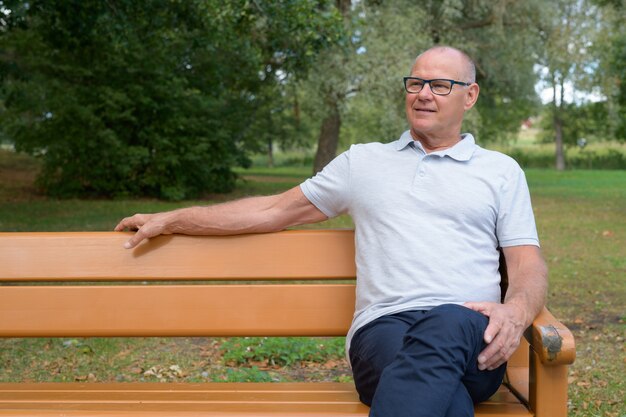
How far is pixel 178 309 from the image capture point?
3.27 meters

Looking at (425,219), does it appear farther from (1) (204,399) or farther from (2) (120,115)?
(2) (120,115)

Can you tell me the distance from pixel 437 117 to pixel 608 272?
253 inches

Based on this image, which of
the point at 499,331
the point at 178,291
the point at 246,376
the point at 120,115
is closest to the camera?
the point at 499,331

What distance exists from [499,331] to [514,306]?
115mm

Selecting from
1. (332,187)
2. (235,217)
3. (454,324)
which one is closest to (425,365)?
(454,324)

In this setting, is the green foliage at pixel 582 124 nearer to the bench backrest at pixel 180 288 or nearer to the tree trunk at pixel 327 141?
the tree trunk at pixel 327 141

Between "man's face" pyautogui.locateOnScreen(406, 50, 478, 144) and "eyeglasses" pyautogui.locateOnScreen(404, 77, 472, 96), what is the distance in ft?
0.04

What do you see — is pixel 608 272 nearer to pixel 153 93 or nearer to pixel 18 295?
pixel 18 295

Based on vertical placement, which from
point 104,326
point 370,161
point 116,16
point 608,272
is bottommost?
point 608,272

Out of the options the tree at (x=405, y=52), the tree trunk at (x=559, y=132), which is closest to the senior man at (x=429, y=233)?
the tree at (x=405, y=52)

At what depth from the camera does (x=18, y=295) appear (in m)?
3.27

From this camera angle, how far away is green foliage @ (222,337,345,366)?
5.40m

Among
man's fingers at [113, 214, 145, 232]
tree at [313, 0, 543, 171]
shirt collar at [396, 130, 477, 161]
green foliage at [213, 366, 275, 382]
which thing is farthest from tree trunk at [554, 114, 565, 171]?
man's fingers at [113, 214, 145, 232]

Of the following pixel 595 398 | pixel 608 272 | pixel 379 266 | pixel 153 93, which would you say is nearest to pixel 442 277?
pixel 379 266
